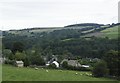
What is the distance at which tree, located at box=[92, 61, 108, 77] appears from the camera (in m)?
36.6

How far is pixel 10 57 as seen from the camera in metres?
55.7

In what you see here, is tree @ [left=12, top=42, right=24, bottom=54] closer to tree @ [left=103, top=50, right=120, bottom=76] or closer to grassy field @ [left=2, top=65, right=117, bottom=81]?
grassy field @ [left=2, top=65, right=117, bottom=81]

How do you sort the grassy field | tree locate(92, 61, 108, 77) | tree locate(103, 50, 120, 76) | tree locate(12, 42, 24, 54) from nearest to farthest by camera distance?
the grassy field → tree locate(92, 61, 108, 77) → tree locate(103, 50, 120, 76) → tree locate(12, 42, 24, 54)

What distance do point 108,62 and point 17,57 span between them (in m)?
20.1

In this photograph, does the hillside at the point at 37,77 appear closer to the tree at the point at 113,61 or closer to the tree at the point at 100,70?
the tree at the point at 100,70

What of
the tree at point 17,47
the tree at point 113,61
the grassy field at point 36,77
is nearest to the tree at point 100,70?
the tree at point 113,61

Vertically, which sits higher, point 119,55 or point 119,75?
point 119,55

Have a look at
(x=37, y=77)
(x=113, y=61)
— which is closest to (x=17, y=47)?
(x=113, y=61)

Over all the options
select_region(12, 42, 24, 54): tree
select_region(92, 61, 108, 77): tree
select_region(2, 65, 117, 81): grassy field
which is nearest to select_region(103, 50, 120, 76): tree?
select_region(92, 61, 108, 77): tree

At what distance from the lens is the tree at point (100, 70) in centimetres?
3656

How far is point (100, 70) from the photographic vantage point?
Result: 121 feet

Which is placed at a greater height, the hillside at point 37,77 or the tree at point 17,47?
the tree at point 17,47

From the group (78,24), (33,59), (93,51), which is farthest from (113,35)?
(78,24)

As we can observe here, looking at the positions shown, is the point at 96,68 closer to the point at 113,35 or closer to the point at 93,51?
the point at 93,51
